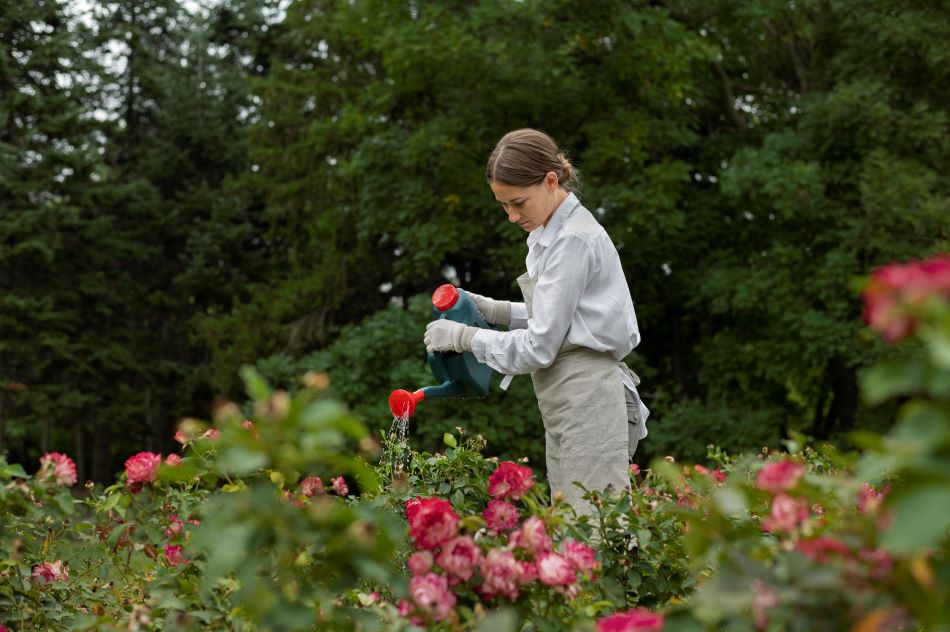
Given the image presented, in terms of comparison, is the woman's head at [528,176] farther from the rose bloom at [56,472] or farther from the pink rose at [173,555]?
the rose bloom at [56,472]

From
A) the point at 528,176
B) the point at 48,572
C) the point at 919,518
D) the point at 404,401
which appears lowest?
the point at 48,572

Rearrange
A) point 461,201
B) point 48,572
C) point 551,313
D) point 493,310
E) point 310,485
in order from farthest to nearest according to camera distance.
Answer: point 461,201 → point 493,310 → point 551,313 → point 48,572 → point 310,485

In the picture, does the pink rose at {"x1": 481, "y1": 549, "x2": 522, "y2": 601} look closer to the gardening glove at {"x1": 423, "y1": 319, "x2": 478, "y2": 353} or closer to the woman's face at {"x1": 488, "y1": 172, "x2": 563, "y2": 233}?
the gardening glove at {"x1": 423, "y1": 319, "x2": 478, "y2": 353}

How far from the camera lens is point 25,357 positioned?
44.1 ft

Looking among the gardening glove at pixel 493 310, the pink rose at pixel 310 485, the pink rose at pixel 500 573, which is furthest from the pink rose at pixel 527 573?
the gardening glove at pixel 493 310

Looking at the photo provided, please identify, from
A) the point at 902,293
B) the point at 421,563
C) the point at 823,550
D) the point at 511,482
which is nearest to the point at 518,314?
the point at 511,482

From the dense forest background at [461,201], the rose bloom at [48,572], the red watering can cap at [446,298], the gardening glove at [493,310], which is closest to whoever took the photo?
the rose bloom at [48,572]

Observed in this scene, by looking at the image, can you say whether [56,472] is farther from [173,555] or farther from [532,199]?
[532,199]

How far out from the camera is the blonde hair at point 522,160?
300cm

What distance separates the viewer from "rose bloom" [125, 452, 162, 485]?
8.56ft

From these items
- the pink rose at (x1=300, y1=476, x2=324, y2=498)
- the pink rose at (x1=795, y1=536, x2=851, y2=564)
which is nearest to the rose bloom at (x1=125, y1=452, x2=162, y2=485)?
the pink rose at (x1=300, y1=476, x2=324, y2=498)

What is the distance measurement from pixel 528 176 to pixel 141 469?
4.34 feet

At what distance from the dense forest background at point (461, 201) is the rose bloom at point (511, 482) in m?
7.43

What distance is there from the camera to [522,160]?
3012 mm
